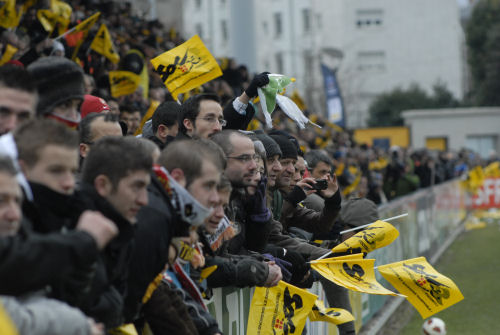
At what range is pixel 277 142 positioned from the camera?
6.97 metres

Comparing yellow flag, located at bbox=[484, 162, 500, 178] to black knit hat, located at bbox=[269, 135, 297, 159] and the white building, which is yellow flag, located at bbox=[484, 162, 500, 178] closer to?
black knit hat, located at bbox=[269, 135, 297, 159]

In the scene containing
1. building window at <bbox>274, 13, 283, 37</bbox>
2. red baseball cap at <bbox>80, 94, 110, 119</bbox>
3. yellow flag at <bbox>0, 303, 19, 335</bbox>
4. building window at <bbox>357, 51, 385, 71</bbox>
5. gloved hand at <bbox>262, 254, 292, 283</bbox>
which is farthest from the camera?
building window at <bbox>357, 51, 385, 71</bbox>

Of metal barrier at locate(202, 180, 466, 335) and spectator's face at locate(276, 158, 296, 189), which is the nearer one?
metal barrier at locate(202, 180, 466, 335)

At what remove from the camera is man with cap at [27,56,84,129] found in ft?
12.8

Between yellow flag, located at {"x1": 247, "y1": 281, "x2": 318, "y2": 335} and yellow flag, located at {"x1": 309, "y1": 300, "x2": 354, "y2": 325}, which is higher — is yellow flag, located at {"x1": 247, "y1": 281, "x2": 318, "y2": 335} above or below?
above

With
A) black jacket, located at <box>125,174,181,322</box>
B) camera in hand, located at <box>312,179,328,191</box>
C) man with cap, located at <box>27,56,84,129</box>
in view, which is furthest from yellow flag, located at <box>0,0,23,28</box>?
black jacket, located at <box>125,174,181,322</box>

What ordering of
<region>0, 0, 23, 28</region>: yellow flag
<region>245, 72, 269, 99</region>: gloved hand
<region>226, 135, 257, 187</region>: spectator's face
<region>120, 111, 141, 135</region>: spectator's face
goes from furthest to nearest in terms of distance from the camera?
<region>0, 0, 23, 28</region>: yellow flag
<region>120, 111, 141, 135</region>: spectator's face
<region>245, 72, 269, 99</region>: gloved hand
<region>226, 135, 257, 187</region>: spectator's face

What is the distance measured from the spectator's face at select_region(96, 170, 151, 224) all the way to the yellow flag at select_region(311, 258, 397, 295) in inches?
109

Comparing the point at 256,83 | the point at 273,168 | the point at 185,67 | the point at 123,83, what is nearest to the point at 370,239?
the point at 273,168

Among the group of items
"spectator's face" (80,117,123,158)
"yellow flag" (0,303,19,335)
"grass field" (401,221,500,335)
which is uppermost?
"spectator's face" (80,117,123,158)

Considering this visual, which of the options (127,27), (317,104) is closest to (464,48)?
(317,104)

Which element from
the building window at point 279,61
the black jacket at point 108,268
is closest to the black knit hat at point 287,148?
the black jacket at point 108,268

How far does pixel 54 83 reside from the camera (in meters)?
3.91

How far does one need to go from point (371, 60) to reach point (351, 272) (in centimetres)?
6603
